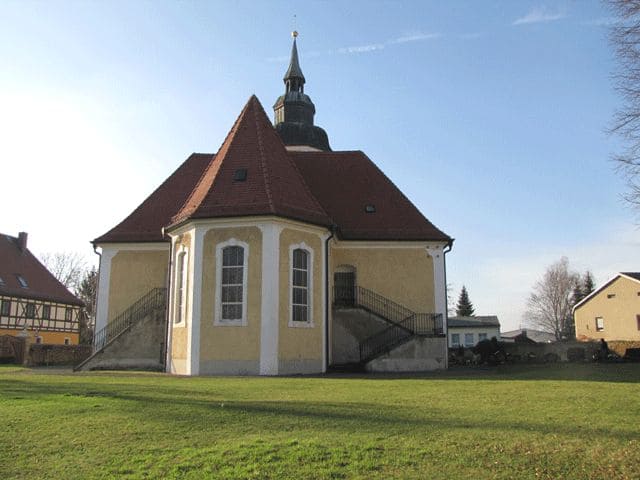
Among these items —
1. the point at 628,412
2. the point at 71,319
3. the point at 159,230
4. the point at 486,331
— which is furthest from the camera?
the point at 486,331

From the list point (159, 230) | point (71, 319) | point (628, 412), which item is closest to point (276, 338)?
A: point (159, 230)

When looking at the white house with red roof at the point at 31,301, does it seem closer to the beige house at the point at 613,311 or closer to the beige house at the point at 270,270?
the beige house at the point at 270,270

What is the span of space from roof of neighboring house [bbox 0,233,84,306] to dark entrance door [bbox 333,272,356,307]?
28.4 meters

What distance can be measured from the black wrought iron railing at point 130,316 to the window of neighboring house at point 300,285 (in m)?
6.42

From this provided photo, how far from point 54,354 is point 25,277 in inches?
696

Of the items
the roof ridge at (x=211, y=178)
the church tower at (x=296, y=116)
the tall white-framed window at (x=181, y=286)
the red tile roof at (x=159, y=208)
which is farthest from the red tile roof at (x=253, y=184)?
the church tower at (x=296, y=116)

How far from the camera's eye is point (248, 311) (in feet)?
57.6

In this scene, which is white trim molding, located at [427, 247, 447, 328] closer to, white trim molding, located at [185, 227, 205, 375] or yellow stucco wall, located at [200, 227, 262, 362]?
yellow stucco wall, located at [200, 227, 262, 362]

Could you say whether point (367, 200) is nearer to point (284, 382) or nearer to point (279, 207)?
point (279, 207)

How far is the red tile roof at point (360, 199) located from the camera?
76.1ft

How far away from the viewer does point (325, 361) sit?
18.9 meters

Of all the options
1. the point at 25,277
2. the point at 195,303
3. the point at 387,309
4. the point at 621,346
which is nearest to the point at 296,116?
the point at 387,309

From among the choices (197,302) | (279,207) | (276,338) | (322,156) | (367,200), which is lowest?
(276,338)

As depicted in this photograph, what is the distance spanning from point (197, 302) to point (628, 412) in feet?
40.4
